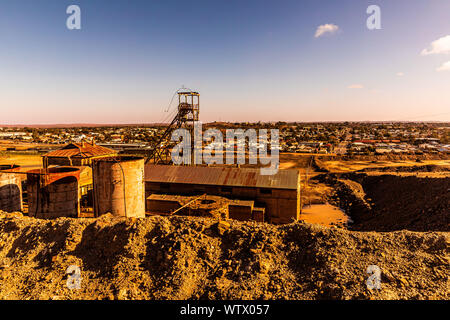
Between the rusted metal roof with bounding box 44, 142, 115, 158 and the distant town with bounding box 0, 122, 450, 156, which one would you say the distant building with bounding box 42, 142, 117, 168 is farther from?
the distant town with bounding box 0, 122, 450, 156

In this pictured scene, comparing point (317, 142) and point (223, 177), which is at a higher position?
point (317, 142)

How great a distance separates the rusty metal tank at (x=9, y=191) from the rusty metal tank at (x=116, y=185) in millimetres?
7655

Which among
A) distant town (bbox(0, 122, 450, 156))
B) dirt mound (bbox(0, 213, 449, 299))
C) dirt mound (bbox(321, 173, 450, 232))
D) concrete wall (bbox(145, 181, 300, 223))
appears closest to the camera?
dirt mound (bbox(0, 213, 449, 299))

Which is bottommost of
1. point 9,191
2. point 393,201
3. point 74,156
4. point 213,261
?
point 393,201

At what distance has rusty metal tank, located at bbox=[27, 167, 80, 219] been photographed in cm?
1646

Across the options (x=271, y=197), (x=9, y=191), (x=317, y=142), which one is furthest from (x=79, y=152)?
(x=317, y=142)

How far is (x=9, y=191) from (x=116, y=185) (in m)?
9.79

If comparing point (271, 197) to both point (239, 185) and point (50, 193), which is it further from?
point (50, 193)

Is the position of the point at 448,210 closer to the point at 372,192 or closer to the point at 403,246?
the point at 403,246

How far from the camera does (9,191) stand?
63.1 ft

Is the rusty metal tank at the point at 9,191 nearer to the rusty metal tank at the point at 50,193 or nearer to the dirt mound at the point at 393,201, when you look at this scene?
the rusty metal tank at the point at 50,193

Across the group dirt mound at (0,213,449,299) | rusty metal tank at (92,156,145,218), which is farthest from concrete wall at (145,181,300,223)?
dirt mound at (0,213,449,299)

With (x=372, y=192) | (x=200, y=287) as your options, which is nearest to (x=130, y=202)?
(x=200, y=287)

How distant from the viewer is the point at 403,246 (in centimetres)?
1034
